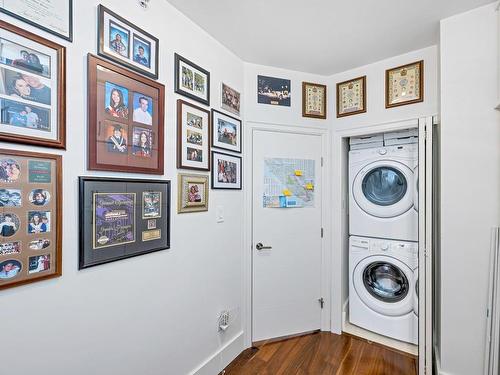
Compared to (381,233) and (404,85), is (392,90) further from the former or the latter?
(381,233)

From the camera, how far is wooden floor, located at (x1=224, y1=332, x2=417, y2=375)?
206 cm

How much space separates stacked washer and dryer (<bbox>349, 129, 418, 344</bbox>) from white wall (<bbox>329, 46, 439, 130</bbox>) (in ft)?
0.68

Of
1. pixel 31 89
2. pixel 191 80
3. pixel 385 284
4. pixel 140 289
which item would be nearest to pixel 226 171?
pixel 191 80

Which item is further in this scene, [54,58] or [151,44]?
[151,44]

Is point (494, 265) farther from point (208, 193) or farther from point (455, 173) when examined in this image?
point (208, 193)

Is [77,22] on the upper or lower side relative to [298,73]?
lower

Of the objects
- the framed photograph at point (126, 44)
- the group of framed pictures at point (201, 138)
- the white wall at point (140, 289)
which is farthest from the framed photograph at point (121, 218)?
the framed photograph at point (126, 44)

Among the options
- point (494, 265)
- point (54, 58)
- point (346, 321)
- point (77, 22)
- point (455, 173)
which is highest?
point (77, 22)

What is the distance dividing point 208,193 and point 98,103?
0.96m

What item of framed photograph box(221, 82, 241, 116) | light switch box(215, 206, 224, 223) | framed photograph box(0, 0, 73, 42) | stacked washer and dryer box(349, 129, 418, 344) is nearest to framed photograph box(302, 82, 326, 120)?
stacked washer and dryer box(349, 129, 418, 344)

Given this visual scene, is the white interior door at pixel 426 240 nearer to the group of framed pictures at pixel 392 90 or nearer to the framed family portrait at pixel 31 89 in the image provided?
the group of framed pictures at pixel 392 90

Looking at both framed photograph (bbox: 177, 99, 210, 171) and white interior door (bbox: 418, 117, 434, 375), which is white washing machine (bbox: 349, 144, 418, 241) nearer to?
white interior door (bbox: 418, 117, 434, 375)

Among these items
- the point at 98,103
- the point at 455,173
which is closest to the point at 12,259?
the point at 98,103

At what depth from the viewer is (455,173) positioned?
1.77m
